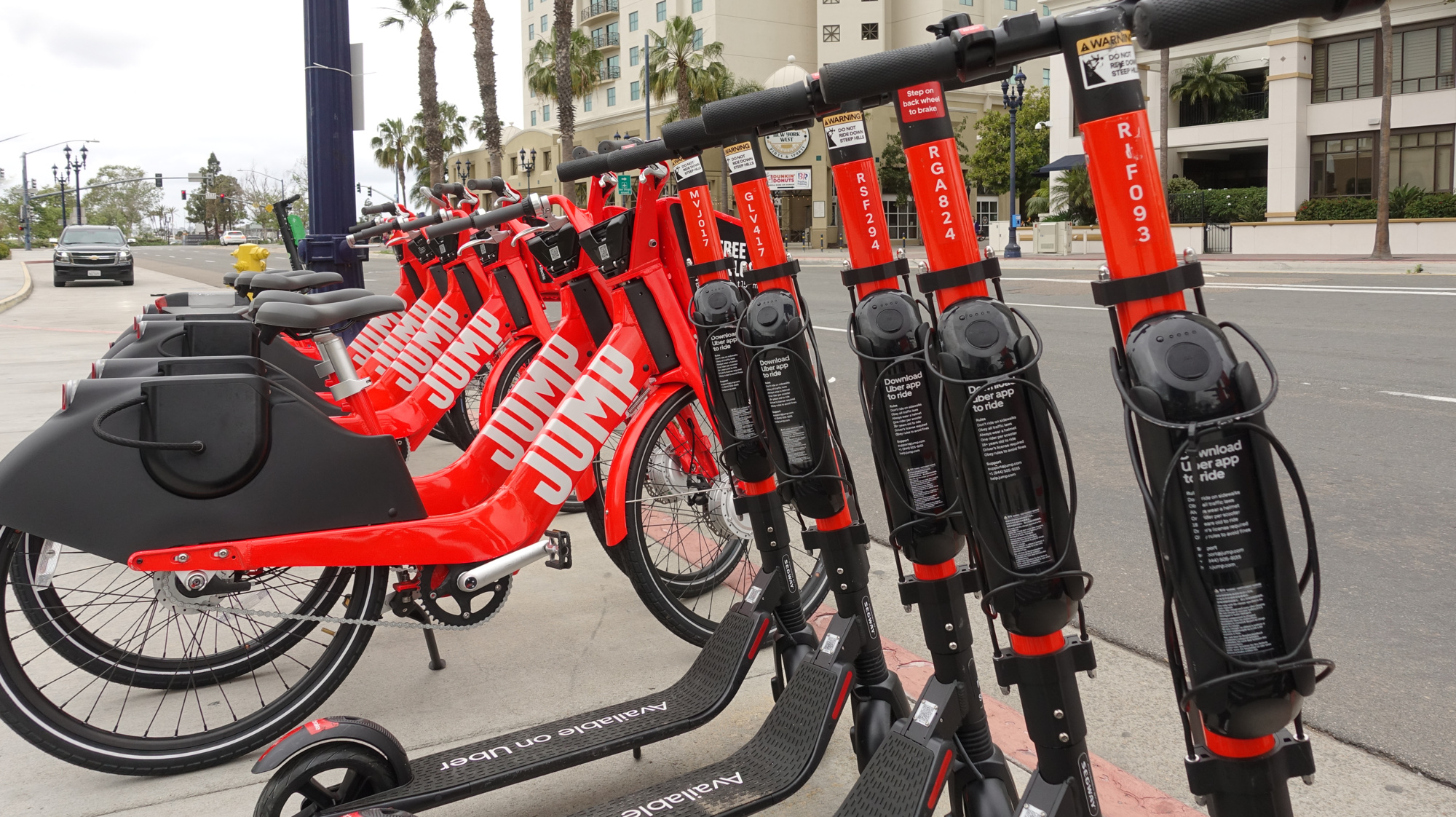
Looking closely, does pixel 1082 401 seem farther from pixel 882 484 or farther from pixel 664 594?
pixel 882 484

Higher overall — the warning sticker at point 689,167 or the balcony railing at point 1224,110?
the balcony railing at point 1224,110

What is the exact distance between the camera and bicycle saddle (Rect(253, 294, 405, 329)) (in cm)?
294

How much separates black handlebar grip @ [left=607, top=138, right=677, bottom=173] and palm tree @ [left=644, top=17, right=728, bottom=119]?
142 feet

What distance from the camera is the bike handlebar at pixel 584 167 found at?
11.1ft

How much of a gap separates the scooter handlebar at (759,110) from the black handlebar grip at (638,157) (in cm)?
65

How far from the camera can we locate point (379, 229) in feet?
22.7

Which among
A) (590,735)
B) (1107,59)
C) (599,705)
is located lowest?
(599,705)

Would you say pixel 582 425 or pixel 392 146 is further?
pixel 392 146

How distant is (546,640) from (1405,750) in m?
2.63

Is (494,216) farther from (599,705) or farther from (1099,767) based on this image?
(1099,767)

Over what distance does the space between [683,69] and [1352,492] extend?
4411 cm

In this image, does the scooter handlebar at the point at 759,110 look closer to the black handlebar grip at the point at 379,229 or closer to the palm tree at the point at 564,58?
the black handlebar grip at the point at 379,229

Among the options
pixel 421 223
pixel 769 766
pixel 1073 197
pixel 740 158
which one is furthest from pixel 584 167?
pixel 1073 197

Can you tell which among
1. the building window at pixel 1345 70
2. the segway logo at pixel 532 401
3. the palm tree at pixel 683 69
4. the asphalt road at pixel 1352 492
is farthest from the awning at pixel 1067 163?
the segway logo at pixel 532 401
